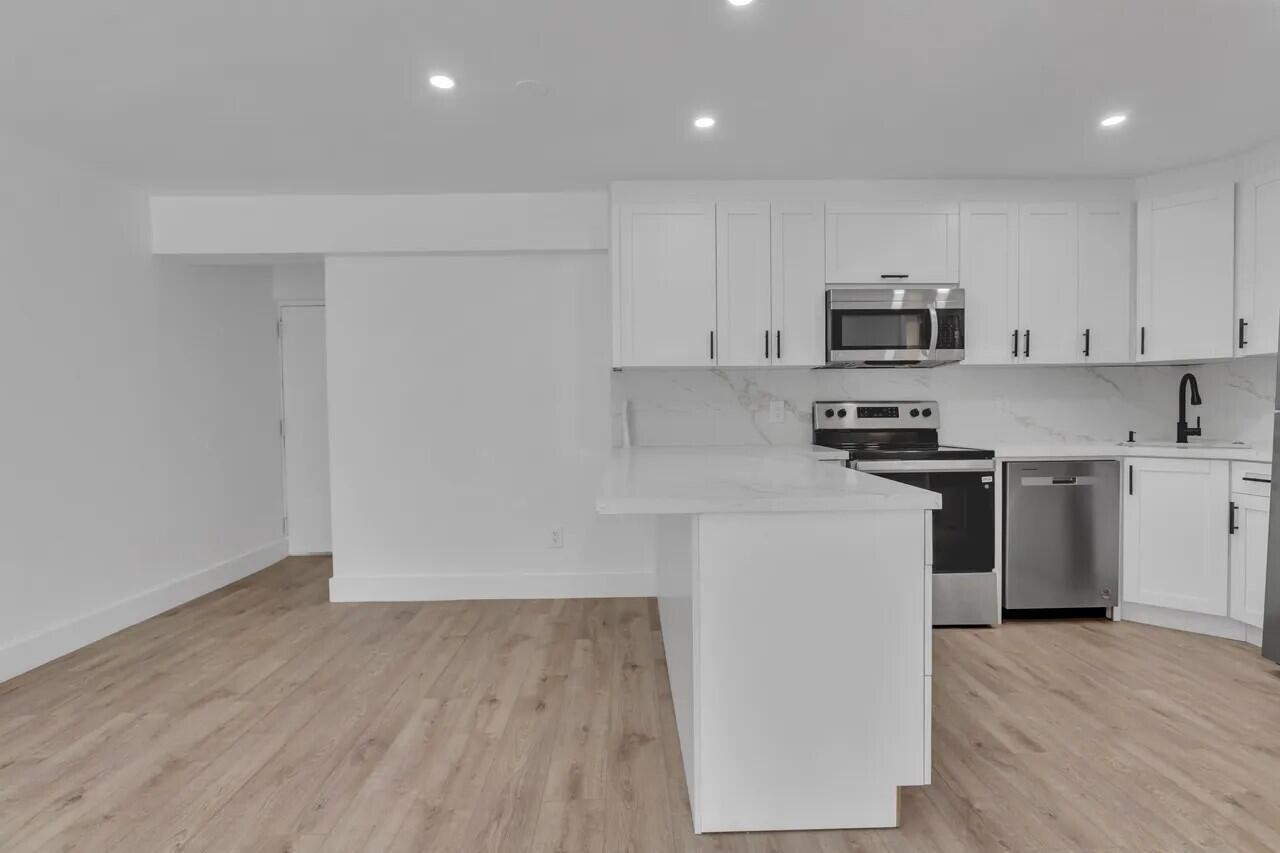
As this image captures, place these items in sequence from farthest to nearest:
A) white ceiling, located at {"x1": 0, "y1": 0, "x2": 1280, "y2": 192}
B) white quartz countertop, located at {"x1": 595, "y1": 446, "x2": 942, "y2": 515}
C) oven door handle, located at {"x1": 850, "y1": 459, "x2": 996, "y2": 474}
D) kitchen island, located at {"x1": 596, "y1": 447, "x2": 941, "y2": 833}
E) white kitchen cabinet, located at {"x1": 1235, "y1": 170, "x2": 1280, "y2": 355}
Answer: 1. oven door handle, located at {"x1": 850, "y1": 459, "x2": 996, "y2": 474}
2. white kitchen cabinet, located at {"x1": 1235, "y1": 170, "x2": 1280, "y2": 355}
3. white ceiling, located at {"x1": 0, "y1": 0, "x2": 1280, "y2": 192}
4. kitchen island, located at {"x1": 596, "y1": 447, "x2": 941, "y2": 833}
5. white quartz countertop, located at {"x1": 595, "y1": 446, "x2": 942, "y2": 515}

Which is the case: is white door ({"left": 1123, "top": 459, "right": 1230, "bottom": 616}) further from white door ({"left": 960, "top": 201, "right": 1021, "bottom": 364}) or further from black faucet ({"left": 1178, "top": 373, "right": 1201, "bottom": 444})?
white door ({"left": 960, "top": 201, "right": 1021, "bottom": 364})

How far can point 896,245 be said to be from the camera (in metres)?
3.85

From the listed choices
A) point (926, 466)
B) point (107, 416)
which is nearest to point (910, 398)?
point (926, 466)

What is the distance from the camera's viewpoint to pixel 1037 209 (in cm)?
384

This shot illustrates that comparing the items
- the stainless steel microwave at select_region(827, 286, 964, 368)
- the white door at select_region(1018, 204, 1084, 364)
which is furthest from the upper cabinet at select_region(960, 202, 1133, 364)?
the stainless steel microwave at select_region(827, 286, 964, 368)

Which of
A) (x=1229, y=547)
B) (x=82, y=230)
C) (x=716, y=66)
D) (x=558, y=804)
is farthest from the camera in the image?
(x=82, y=230)

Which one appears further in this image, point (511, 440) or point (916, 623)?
point (511, 440)

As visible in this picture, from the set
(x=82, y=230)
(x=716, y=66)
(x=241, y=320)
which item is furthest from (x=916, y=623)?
(x=241, y=320)

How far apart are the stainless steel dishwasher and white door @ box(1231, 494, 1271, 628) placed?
0.47 m

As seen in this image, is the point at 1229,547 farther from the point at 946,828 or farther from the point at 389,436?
the point at 389,436

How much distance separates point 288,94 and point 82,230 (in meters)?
1.69

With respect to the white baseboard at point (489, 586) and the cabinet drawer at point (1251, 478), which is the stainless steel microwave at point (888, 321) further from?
the white baseboard at point (489, 586)

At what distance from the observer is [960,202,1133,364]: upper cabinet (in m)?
3.84

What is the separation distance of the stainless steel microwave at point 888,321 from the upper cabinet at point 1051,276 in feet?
0.59
